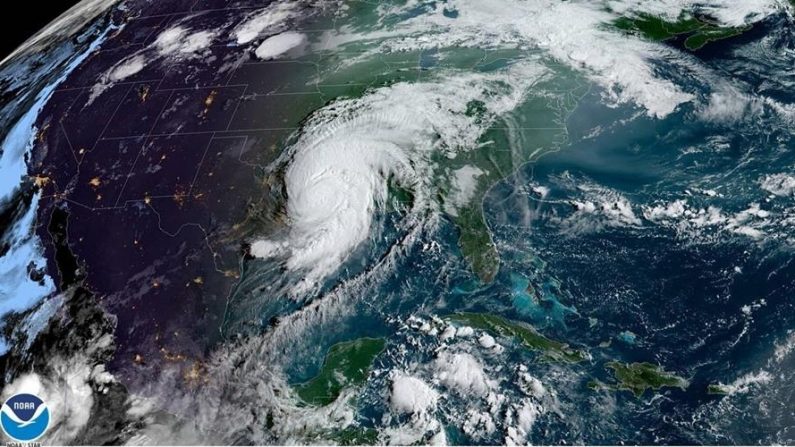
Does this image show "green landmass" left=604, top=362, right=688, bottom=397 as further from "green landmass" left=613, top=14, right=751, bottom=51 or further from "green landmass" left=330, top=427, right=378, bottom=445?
"green landmass" left=613, top=14, right=751, bottom=51

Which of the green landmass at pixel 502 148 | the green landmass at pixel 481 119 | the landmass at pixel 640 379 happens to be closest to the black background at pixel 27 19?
the green landmass at pixel 481 119

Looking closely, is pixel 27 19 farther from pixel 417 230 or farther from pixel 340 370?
pixel 340 370

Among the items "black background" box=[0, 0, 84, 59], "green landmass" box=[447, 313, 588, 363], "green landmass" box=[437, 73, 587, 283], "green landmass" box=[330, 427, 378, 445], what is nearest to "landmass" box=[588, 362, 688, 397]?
"green landmass" box=[447, 313, 588, 363]

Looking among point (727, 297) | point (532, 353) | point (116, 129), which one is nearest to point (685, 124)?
point (727, 297)

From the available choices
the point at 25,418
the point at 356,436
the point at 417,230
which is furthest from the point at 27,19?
the point at 356,436

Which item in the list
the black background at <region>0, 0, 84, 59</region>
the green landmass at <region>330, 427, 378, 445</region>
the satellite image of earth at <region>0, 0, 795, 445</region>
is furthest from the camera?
the black background at <region>0, 0, 84, 59</region>

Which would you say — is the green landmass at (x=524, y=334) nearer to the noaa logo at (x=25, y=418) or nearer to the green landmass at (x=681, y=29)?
the noaa logo at (x=25, y=418)
